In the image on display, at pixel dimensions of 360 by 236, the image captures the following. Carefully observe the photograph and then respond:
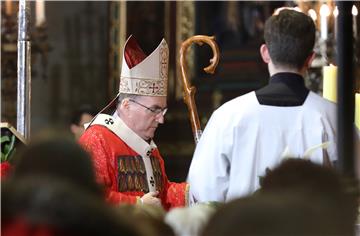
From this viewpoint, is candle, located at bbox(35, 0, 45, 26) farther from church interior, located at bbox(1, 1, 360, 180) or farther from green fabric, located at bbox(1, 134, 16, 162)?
green fabric, located at bbox(1, 134, 16, 162)

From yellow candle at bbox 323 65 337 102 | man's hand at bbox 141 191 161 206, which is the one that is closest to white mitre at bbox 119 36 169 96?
man's hand at bbox 141 191 161 206

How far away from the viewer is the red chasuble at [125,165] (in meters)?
3.69

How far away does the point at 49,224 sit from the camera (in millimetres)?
1354

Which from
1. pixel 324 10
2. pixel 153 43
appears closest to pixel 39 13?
pixel 153 43

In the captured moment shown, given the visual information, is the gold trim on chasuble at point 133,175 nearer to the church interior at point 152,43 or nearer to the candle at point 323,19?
the candle at point 323,19

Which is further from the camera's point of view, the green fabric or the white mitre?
the white mitre

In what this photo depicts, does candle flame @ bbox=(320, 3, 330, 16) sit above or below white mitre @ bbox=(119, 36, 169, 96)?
above

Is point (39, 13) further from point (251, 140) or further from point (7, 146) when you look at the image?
point (251, 140)

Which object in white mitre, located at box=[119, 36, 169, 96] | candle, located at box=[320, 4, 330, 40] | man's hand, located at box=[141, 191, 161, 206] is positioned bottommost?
man's hand, located at box=[141, 191, 161, 206]

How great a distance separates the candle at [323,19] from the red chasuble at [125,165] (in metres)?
3.41

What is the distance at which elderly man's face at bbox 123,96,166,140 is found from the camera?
153 inches

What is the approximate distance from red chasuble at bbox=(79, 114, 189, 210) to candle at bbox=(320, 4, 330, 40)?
341cm

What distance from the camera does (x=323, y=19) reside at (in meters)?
7.31

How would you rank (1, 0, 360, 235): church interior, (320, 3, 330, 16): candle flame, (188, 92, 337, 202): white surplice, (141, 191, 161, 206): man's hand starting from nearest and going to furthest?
(188, 92, 337, 202): white surplice, (141, 191, 161, 206): man's hand, (320, 3, 330, 16): candle flame, (1, 0, 360, 235): church interior
